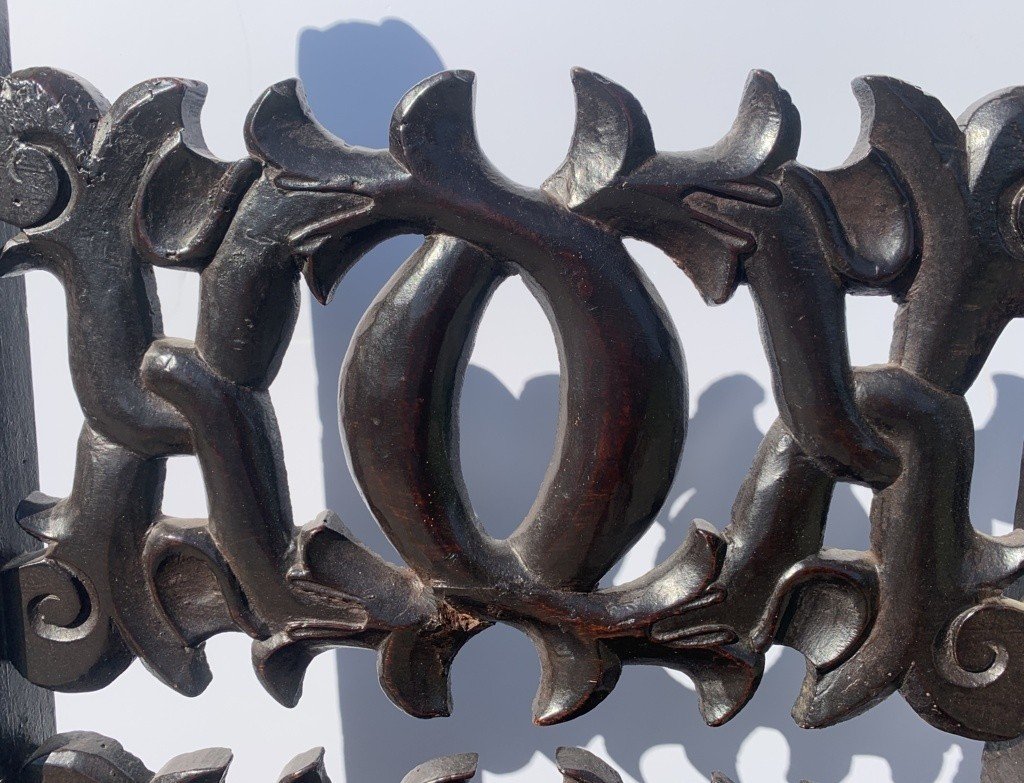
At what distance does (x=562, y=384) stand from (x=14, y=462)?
26 cm

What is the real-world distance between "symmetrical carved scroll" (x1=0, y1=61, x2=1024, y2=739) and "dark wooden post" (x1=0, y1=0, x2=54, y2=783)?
0.03 meters

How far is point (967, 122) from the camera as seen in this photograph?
345 millimetres

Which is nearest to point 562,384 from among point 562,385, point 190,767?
point 562,385

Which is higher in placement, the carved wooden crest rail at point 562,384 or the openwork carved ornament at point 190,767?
the carved wooden crest rail at point 562,384

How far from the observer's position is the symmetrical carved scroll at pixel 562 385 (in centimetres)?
34

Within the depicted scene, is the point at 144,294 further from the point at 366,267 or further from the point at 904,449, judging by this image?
the point at 904,449

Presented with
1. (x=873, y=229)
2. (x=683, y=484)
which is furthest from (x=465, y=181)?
(x=683, y=484)

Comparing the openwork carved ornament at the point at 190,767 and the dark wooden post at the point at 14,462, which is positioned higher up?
the dark wooden post at the point at 14,462

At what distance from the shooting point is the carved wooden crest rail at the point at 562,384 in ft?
1.11

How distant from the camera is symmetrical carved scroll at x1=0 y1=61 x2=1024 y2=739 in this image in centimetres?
34

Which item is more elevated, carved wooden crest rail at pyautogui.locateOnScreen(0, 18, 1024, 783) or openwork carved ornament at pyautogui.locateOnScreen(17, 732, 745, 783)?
carved wooden crest rail at pyautogui.locateOnScreen(0, 18, 1024, 783)

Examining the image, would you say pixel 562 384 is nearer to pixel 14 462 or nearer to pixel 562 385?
pixel 562 385

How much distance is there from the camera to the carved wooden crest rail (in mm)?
339

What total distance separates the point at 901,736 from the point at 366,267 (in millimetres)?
439
